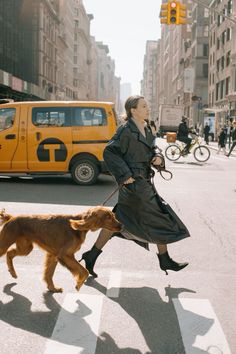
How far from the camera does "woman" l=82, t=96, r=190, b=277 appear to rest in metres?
5.11

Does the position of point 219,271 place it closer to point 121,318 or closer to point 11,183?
point 121,318

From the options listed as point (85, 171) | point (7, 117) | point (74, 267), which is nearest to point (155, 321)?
point (74, 267)

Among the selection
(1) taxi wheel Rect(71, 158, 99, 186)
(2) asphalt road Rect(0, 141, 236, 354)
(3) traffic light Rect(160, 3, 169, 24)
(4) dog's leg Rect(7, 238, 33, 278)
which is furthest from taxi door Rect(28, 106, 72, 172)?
(3) traffic light Rect(160, 3, 169, 24)

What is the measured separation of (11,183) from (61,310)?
30.6 feet

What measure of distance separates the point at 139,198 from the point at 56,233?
95 centimetres

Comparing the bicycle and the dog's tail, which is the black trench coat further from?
the bicycle

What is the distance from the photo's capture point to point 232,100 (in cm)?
5359

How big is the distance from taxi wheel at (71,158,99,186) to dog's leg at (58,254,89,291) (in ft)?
27.3

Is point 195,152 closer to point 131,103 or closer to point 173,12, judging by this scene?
point 173,12

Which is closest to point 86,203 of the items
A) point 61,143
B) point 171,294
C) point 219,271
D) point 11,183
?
point 61,143

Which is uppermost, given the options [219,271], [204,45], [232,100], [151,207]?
[204,45]

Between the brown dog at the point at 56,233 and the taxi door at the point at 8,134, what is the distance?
8193mm

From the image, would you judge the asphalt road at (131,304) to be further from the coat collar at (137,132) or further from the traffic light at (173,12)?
the traffic light at (173,12)

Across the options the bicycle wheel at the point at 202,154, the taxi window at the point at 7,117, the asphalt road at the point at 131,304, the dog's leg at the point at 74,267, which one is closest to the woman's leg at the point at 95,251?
the asphalt road at the point at 131,304
